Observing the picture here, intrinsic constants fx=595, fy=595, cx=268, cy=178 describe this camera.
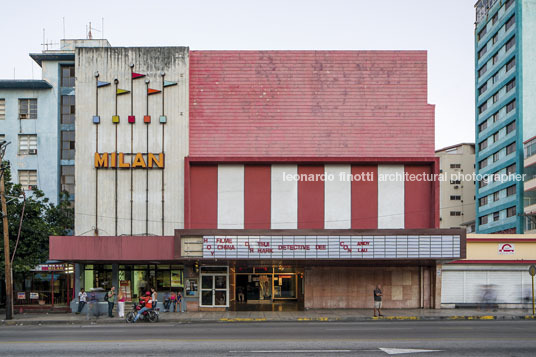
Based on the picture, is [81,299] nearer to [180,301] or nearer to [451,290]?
[180,301]

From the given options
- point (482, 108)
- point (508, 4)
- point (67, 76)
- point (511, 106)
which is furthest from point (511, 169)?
point (67, 76)

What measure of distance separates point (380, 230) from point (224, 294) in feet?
31.4

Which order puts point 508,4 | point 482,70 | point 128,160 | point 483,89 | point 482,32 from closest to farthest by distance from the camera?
point 128,160 < point 508,4 < point 483,89 < point 482,70 < point 482,32

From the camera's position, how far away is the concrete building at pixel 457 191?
101125 millimetres

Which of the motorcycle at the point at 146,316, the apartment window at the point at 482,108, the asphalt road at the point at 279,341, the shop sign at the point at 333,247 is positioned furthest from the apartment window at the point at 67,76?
the apartment window at the point at 482,108

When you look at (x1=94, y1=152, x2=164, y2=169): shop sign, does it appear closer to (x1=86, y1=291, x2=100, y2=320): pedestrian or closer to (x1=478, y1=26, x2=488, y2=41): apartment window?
(x1=86, y1=291, x2=100, y2=320): pedestrian

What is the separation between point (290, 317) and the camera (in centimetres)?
2898

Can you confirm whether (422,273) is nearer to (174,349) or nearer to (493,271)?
(493,271)

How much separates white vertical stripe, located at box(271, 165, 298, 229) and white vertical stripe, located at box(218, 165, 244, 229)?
1.85 metres

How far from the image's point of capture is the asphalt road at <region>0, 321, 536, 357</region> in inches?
664

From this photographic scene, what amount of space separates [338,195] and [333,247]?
3836 mm

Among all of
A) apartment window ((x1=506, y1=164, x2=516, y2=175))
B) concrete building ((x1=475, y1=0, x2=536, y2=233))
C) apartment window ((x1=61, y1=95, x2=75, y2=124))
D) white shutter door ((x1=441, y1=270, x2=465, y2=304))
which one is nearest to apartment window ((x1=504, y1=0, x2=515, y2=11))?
concrete building ((x1=475, y1=0, x2=536, y2=233))

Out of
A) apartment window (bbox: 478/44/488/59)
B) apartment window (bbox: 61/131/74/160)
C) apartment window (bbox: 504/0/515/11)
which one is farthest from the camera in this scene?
apartment window (bbox: 478/44/488/59)

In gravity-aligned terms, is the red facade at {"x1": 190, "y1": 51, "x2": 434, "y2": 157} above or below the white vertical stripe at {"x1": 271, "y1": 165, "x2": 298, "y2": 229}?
above
